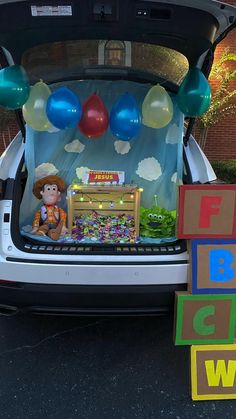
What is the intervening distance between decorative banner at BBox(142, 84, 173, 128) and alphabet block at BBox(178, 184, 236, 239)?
0.96 metres

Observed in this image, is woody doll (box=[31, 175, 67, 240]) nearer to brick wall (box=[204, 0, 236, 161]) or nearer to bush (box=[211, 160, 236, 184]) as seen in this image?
bush (box=[211, 160, 236, 184])

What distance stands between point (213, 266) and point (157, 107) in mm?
1349

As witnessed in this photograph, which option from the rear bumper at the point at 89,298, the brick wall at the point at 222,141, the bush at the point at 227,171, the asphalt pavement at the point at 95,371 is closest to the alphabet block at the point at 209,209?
the rear bumper at the point at 89,298

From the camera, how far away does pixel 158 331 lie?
2.96m

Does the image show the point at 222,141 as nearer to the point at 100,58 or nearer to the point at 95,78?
the point at 95,78

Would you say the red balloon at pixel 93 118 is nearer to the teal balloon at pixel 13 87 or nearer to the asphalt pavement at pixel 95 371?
the teal balloon at pixel 13 87

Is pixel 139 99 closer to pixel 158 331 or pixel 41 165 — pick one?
pixel 41 165

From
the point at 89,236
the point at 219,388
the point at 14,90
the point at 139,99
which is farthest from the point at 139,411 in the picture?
the point at 139,99

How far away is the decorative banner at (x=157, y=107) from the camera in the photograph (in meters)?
2.98

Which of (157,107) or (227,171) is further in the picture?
(227,171)

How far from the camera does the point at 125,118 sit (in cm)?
301

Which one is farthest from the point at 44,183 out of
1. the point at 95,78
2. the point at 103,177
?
the point at 95,78

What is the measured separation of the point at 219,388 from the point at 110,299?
0.79 meters

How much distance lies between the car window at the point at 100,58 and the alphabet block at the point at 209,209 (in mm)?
1128
